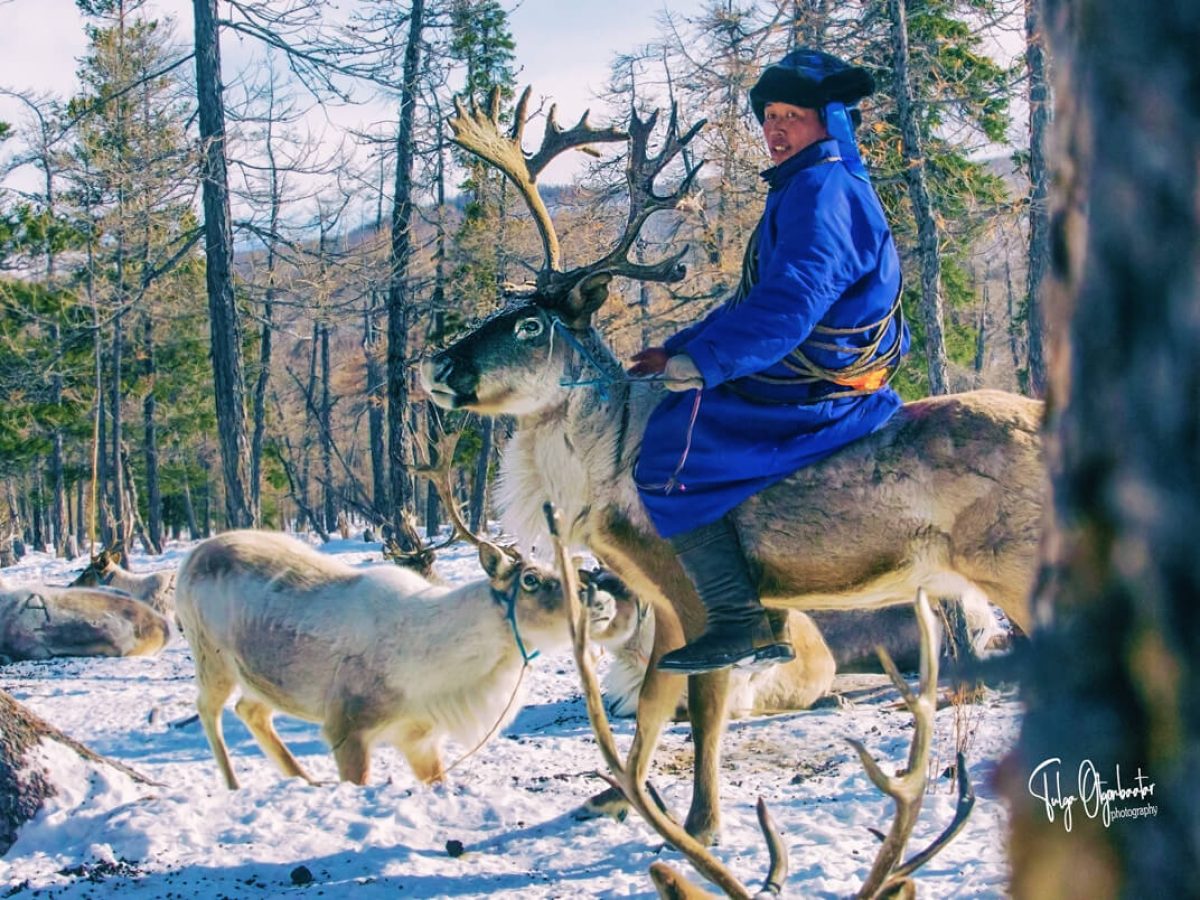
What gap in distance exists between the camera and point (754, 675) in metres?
8.31

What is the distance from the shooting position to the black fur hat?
176 inches

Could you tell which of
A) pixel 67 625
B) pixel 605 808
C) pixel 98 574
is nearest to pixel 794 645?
pixel 605 808

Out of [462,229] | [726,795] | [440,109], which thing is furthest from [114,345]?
[726,795]

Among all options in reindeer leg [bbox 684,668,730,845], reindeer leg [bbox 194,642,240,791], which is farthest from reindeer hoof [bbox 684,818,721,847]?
reindeer leg [bbox 194,642,240,791]

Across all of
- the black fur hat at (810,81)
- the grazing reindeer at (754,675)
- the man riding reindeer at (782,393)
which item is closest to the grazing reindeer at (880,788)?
the man riding reindeer at (782,393)

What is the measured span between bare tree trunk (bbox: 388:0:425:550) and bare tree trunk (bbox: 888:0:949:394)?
8.76 meters

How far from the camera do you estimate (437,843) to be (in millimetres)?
5352

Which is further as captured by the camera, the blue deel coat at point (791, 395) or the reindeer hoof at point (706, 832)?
the reindeer hoof at point (706, 832)

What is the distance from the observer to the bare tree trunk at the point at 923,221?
33.9 ft

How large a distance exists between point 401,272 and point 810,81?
1479 cm

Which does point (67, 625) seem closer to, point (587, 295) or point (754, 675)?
point (754, 675)

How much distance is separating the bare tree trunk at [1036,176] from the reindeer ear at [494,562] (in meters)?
4.82

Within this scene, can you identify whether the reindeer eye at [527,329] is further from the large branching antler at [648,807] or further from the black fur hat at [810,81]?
the large branching antler at [648,807]

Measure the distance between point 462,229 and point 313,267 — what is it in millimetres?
11956
